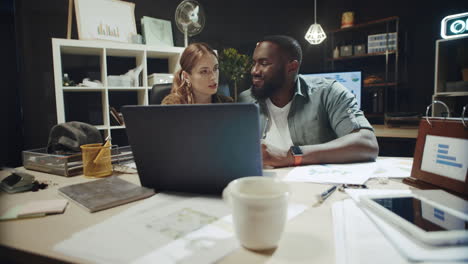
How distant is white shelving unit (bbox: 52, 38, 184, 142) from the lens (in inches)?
106

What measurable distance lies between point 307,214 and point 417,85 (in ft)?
Result: 13.2

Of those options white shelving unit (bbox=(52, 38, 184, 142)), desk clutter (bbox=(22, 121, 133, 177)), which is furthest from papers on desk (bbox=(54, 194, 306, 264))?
white shelving unit (bbox=(52, 38, 184, 142))

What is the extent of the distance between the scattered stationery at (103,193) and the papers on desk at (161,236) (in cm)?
6

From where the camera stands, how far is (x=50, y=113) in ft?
9.76

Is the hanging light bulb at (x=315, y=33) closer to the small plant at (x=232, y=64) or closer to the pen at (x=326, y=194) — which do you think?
the small plant at (x=232, y=64)

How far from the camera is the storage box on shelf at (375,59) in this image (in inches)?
148

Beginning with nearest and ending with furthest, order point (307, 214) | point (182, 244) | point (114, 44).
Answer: point (182, 244)
point (307, 214)
point (114, 44)

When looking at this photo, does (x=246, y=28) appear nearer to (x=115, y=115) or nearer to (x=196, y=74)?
(x=115, y=115)

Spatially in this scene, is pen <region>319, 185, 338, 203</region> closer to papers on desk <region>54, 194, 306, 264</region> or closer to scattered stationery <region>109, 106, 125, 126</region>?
papers on desk <region>54, 194, 306, 264</region>

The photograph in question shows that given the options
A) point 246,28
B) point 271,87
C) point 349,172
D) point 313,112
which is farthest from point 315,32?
point 349,172

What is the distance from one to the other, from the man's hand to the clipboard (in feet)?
1.34

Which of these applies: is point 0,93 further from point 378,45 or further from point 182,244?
point 378,45

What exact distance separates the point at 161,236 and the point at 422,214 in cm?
52

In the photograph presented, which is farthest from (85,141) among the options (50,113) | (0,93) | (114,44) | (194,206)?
(50,113)
